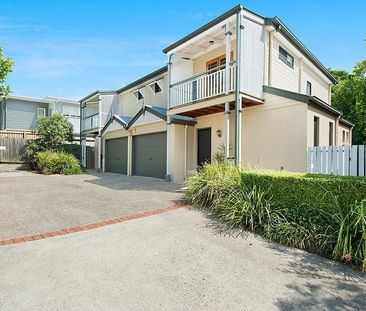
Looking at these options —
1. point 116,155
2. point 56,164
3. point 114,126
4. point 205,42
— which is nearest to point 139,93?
point 114,126

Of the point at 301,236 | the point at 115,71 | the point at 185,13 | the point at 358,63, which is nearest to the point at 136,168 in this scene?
the point at 115,71

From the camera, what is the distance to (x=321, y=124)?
10320 millimetres

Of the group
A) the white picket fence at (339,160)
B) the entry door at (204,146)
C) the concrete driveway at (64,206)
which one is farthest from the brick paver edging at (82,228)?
the entry door at (204,146)

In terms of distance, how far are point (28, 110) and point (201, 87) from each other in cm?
2383

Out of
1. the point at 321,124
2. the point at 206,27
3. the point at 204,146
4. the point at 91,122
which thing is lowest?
the point at 204,146

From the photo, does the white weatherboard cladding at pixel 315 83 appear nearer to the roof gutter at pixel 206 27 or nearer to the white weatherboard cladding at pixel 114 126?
the roof gutter at pixel 206 27

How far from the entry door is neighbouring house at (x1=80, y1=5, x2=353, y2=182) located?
51mm

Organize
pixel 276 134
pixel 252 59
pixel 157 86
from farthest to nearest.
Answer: pixel 157 86, pixel 252 59, pixel 276 134

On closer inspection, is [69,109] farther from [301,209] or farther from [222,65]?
[301,209]

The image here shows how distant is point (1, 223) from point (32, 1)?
825 centimetres

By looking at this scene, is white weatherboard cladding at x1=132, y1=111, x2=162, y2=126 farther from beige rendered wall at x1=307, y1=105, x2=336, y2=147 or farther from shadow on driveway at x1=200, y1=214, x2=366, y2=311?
shadow on driveway at x1=200, y1=214, x2=366, y2=311

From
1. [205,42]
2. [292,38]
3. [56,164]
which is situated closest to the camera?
[292,38]

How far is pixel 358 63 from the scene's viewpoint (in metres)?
18.0

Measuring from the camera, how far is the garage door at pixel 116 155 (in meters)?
17.4
